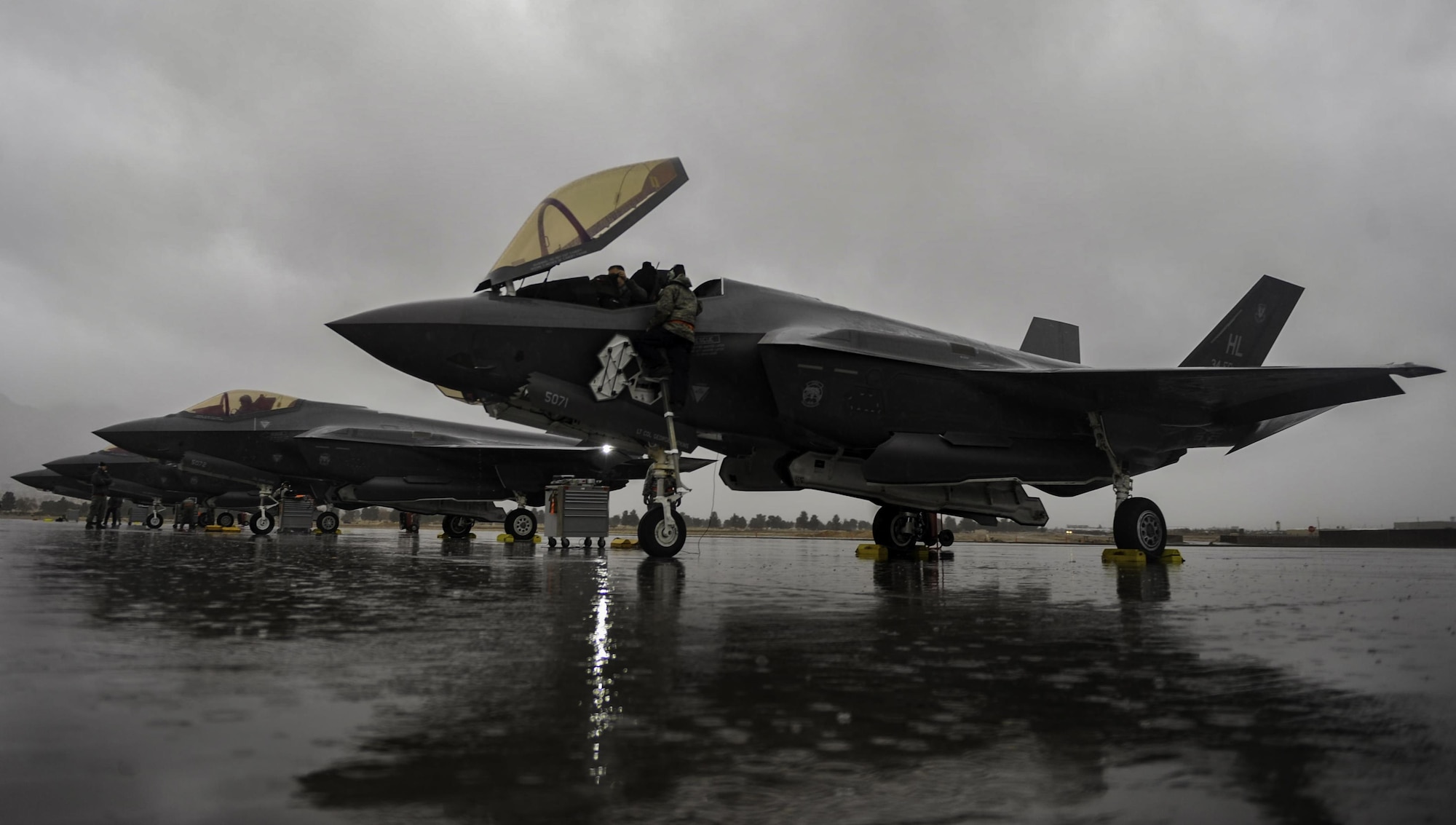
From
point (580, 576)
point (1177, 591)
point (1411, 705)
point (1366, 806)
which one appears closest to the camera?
point (1366, 806)

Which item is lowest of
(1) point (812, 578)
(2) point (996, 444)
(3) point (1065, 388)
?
(1) point (812, 578)

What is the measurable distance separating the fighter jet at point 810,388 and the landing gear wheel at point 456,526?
40.2ft

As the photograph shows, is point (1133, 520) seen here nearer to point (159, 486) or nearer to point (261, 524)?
point (261, 524)

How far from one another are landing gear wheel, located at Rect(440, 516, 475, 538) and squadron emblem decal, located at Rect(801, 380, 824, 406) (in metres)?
13.5

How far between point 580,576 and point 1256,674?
188 inches

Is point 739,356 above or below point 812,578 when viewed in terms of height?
above

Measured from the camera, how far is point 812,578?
6480 millimetres

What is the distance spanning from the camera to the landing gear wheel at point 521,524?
17031 mm

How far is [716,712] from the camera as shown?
1994mm

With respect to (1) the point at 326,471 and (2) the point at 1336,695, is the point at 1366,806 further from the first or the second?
(1) the point at 326,471

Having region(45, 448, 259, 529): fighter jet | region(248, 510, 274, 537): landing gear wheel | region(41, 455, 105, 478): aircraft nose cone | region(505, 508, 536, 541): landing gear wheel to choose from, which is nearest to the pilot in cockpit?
region(505, 508, 536, 541): landing gear wheel

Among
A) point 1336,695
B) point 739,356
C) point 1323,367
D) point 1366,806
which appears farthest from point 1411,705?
point 1323,367

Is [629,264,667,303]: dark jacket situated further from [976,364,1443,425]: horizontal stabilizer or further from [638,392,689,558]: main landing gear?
[976,364,1443,425]: horizontal stabilizer

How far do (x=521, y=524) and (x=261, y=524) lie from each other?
22.4ft
